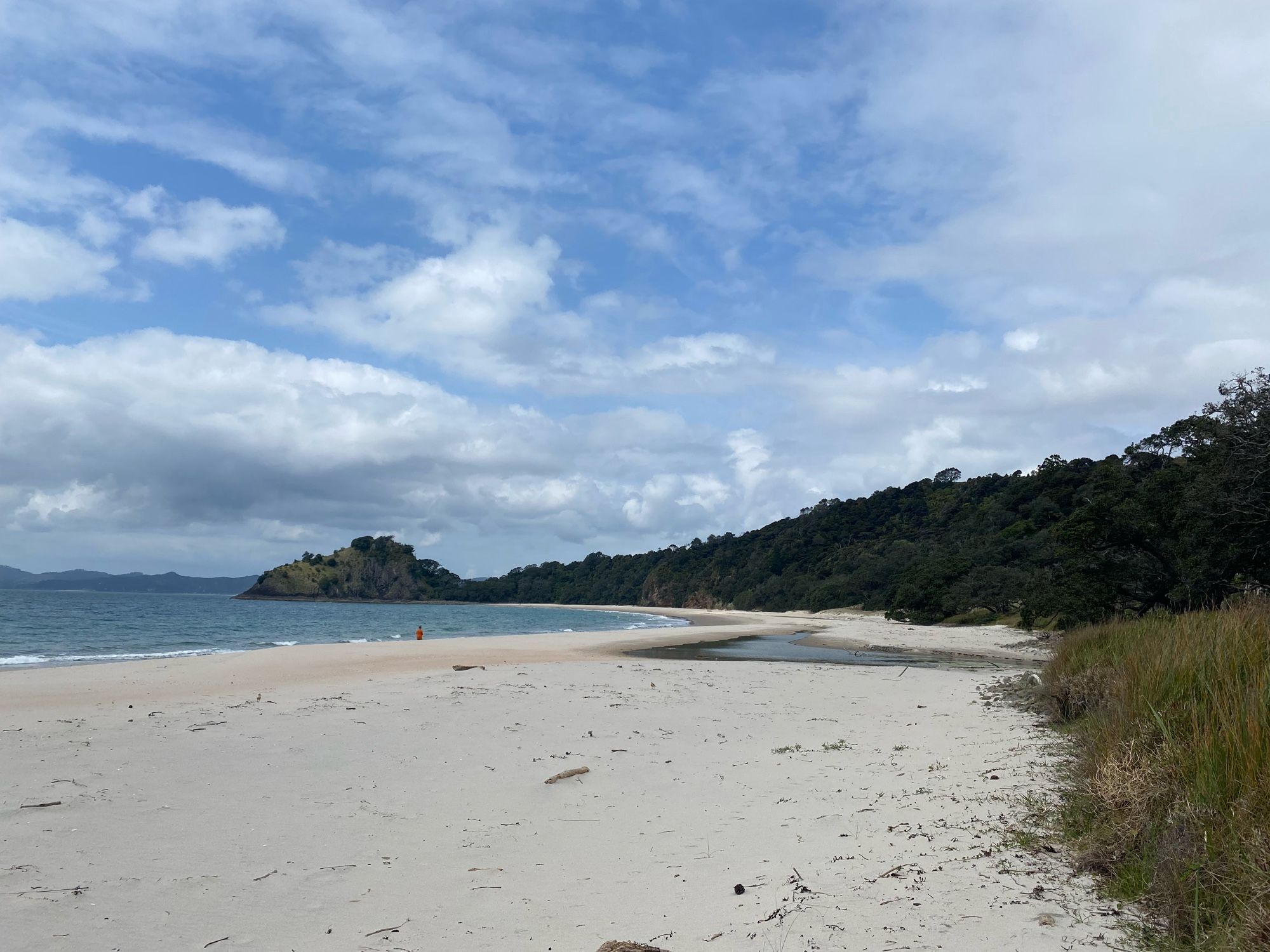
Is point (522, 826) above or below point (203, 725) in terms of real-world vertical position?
below

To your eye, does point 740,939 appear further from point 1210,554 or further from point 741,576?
point 741,576

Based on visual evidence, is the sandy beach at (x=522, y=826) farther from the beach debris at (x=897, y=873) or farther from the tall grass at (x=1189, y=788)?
the tall grass at (x=1189, y=788)

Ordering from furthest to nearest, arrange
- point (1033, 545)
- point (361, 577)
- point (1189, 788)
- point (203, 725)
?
point (361, 577) → point (1033, 545) → point (203, 725) → point (1189, 788)

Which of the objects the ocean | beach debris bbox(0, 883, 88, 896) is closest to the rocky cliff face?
the ocean

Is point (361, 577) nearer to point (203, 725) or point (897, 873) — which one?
point (203, 725)

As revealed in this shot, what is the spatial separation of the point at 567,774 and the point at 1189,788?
5.63 metres

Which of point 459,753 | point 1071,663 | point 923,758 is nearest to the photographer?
point 923,758

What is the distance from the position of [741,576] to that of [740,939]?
11545cm

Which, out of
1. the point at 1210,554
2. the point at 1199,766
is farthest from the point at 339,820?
the point at 1210,554

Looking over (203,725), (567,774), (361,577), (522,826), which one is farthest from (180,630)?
(361,577)

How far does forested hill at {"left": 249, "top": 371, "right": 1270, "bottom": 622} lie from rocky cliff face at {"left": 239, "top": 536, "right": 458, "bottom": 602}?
4977 centimetres

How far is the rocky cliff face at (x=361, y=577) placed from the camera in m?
170

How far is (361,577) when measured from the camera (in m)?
180

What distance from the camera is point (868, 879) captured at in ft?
Result: 14.9
